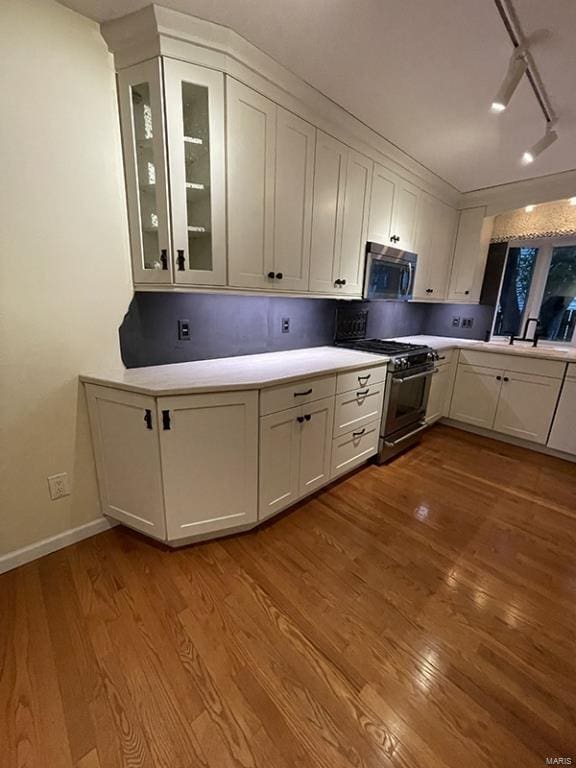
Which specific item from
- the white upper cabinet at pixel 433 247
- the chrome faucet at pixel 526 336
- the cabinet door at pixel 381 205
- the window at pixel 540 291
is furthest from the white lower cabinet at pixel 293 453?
the window at pixel 540 291

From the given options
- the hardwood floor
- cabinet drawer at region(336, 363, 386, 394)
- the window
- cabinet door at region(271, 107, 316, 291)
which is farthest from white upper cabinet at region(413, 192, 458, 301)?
the hardwood floor

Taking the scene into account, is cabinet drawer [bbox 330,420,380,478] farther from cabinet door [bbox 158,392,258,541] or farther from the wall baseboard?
the wall baseboard

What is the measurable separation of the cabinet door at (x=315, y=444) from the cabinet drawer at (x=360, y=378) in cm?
14

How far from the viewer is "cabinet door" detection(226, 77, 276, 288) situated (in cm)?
165

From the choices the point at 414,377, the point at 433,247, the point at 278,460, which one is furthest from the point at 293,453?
the point at 433,247

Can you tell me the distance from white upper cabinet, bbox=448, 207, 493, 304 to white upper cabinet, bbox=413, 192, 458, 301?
0.25 ft

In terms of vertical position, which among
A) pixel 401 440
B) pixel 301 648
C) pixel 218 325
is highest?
pixel 218 325

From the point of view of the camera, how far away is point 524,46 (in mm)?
1432

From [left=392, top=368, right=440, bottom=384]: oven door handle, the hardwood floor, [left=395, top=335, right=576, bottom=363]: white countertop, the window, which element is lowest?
the hardwood floor

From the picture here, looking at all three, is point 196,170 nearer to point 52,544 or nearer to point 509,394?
point 52,544

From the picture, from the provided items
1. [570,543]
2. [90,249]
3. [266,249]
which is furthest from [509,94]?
[570,543]

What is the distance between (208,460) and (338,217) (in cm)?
184

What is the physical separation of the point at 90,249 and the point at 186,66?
93 cm

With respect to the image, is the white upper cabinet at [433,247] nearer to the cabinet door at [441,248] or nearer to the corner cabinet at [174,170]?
the cabinet door at [441,248]
